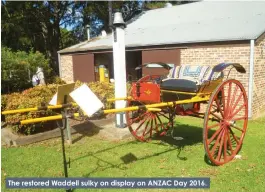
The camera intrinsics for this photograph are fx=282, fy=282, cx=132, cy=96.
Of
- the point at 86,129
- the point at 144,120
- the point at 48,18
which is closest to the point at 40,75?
the point at 86,129

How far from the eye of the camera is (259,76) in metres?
9.17

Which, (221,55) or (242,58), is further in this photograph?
(221,55)

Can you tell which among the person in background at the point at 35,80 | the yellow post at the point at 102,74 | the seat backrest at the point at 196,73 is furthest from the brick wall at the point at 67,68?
the seat backrest at the point at 196,73

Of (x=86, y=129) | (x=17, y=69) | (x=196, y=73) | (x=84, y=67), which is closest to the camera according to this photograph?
(x=196, y=73)

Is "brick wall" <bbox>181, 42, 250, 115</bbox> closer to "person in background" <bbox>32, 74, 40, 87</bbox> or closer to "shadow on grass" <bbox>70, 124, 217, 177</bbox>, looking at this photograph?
"shadow on grass" <bbox>70, 124, 217, 177</bbox>

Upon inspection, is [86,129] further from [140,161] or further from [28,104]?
[140,161]

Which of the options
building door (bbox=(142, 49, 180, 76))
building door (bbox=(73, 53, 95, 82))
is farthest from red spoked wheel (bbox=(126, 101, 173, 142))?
building door (bbox=(73, 53, 95, 82))

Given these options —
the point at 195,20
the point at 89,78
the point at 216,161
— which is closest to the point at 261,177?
the point at 216,161

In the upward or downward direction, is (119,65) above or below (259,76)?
above

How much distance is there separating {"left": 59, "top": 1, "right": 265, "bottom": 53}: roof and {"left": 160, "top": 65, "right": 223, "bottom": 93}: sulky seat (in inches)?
151

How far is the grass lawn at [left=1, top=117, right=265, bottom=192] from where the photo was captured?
15.5ft

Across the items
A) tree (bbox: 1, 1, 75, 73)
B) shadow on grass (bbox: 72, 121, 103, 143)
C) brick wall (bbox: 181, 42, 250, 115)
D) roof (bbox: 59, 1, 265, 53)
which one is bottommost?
shadow on grass (bbox: 72, 121, 103, 143)
